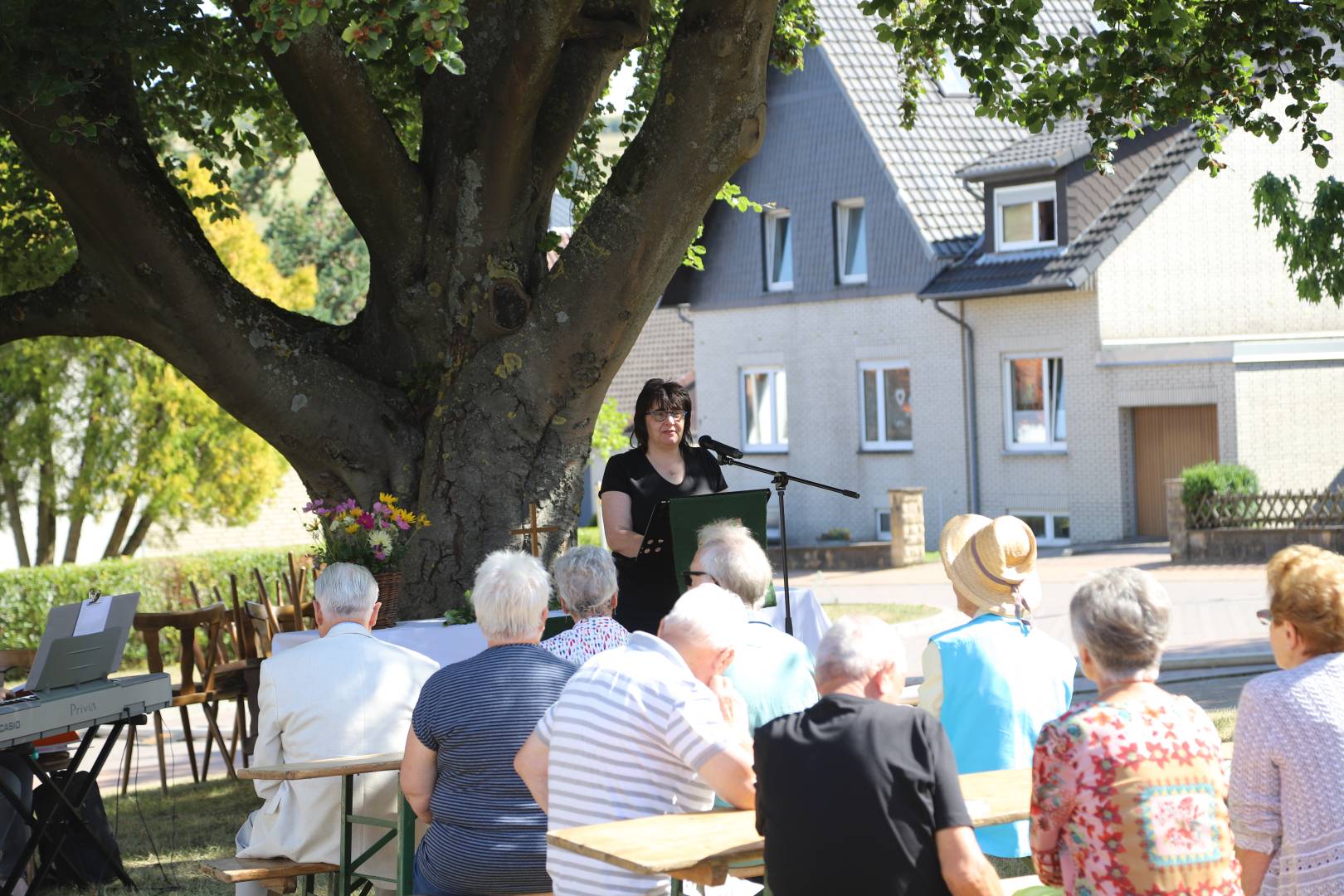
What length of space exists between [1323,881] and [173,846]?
20.7ft

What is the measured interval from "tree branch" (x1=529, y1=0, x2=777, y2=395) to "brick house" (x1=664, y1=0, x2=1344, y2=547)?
17633 mm

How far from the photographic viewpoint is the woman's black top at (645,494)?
22.7 ft

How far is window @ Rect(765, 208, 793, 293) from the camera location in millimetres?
29266

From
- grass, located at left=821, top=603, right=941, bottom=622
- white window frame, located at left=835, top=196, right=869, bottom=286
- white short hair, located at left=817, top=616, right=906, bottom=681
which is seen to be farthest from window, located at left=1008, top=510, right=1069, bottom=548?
white short hair, located at left=817, top=616, right=906, bottom=681

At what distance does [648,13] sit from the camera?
885 centimetres

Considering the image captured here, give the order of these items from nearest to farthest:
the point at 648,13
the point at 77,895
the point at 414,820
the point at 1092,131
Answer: the point at 414,820
the point at 77,895
the point at 648,13
the point at 1092,131

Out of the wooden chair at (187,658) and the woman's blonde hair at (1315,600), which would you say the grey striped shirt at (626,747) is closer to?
the woman's blonde hair at (1315,600)

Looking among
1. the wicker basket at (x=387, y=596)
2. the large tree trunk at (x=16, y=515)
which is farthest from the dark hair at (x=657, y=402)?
the large tree trunk at (x=16, y=515)

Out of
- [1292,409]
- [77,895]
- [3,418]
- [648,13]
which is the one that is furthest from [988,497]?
[77,895]

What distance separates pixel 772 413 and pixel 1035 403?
607 cm

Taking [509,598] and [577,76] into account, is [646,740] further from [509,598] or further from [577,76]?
[577,76]

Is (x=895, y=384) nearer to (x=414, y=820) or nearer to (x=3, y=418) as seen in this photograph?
(x=3, y=418)

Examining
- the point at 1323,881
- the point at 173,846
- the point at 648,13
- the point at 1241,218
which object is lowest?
the point at 173,846

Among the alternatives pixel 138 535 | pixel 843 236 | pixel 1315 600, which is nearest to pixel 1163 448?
pixel 843 236
